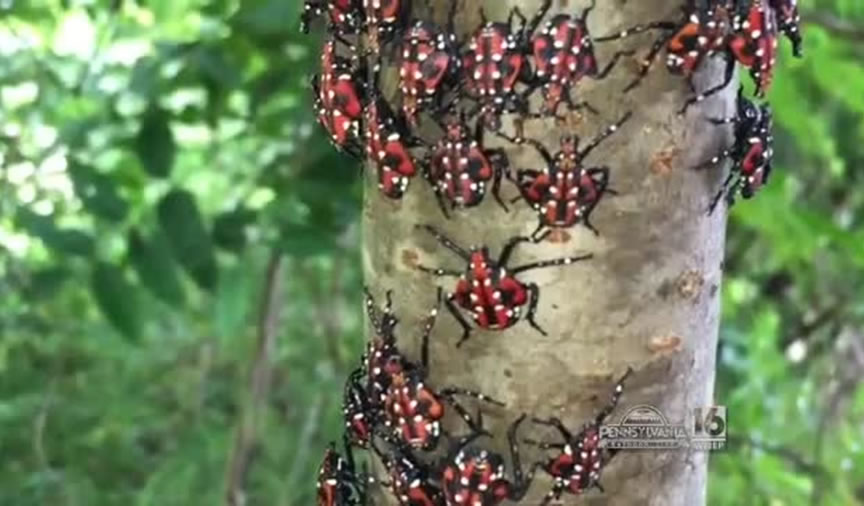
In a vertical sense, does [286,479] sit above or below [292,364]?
below

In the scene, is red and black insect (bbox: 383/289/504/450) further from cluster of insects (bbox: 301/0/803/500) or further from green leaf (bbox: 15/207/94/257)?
green leaf (bbox: 15/207/94/257)

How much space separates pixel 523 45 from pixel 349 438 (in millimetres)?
258

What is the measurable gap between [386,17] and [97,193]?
77 cm

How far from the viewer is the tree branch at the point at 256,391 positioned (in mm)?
1576

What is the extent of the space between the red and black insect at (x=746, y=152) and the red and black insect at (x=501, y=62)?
95 mm

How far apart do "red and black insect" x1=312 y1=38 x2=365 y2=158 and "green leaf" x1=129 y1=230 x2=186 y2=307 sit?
701mm

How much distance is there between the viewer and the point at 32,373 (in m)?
1.82

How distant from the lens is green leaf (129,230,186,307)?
1.36m

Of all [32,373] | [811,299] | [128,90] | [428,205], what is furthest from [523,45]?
[811,299]

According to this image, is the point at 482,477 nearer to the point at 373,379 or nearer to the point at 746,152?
the point at 373,379

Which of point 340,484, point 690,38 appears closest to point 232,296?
point 340,484

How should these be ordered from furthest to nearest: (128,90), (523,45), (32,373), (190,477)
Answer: (32,373), (190,477), (128,90), (523,45)

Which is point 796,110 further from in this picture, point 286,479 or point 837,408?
point 286,479

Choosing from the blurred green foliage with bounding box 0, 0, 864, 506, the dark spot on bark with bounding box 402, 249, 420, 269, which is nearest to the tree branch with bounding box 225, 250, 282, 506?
the blurred green foliage with bounding box 0, 0, 864, 506
